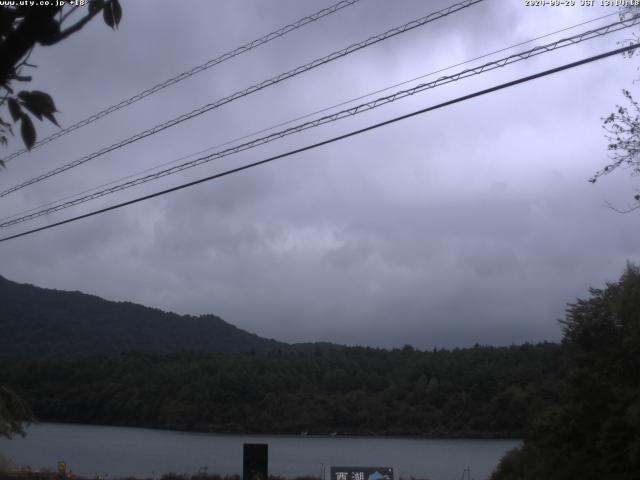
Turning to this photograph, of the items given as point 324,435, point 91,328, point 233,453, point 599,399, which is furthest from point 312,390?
point 91,328

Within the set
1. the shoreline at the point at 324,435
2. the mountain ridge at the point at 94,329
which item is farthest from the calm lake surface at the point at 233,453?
the mountain ridge at the point at 94,329

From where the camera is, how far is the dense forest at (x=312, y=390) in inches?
1325

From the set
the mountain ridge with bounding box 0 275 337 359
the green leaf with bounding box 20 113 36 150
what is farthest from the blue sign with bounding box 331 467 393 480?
the mountain ridge with bounding box 0 275 337 359

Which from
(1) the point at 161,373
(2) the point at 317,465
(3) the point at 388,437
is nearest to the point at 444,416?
(3) the point at 388,437

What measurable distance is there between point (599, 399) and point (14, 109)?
16.7 metres

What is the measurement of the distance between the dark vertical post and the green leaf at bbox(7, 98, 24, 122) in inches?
576

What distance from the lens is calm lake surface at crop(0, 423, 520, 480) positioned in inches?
1209

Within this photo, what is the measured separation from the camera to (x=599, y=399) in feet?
58.1

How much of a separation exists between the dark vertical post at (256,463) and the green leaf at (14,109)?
14.6m

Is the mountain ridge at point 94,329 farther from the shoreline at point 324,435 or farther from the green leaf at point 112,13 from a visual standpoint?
the green leaf at point 112,13

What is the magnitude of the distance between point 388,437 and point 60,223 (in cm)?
2719

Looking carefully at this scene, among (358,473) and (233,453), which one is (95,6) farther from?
(233,453)

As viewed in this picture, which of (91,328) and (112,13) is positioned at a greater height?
(91,328)

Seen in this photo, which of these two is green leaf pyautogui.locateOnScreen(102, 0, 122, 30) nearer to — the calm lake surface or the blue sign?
the blue sign
